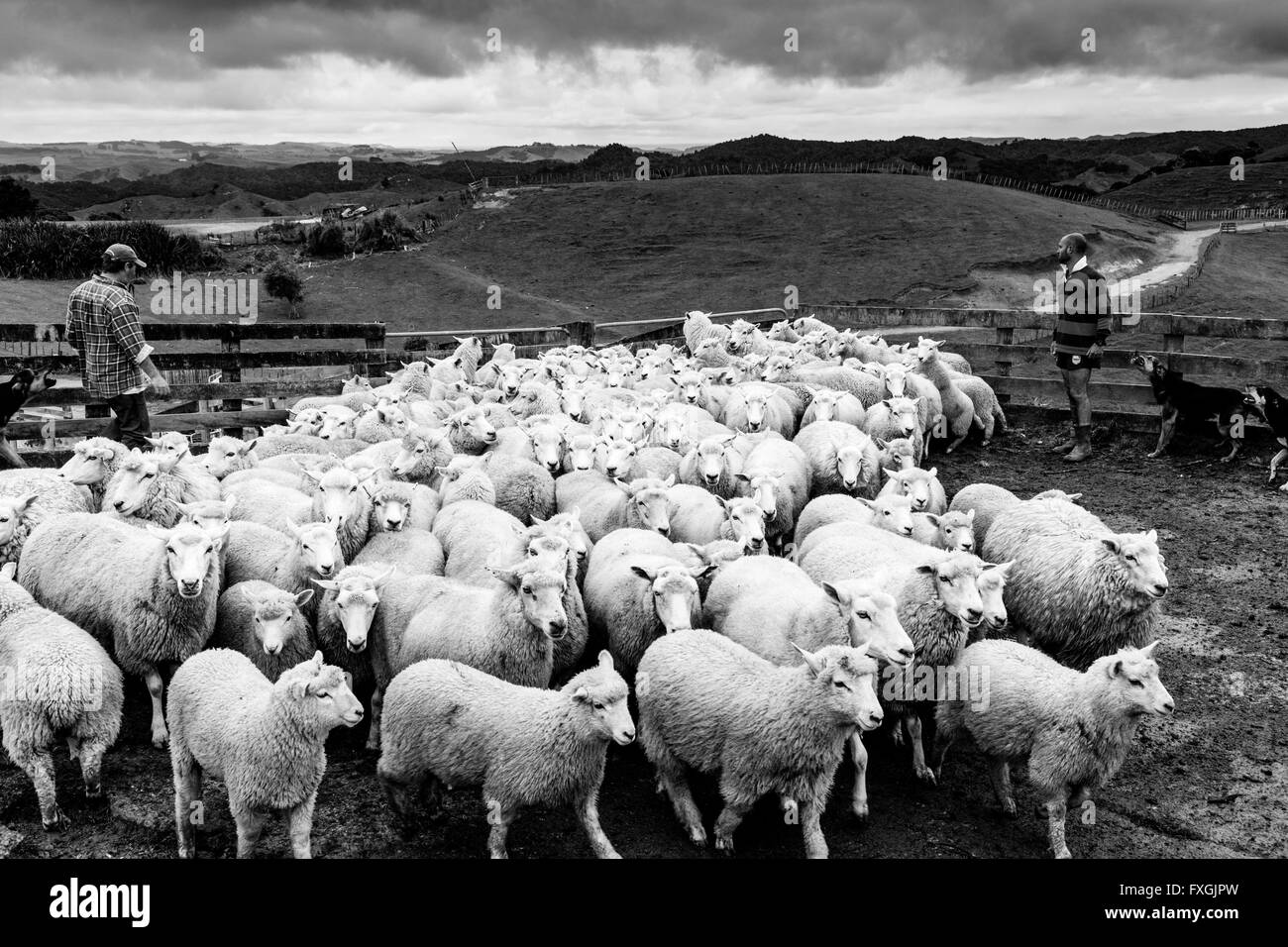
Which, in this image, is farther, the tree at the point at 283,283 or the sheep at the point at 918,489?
the tree at the point at 283,283

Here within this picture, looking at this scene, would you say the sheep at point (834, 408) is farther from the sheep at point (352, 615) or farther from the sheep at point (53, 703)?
the sheep at point (53, 703)

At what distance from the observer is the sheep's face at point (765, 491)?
852 centimetres

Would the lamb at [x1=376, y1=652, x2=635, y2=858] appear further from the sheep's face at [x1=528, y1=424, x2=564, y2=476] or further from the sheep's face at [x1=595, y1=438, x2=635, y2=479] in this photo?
the sheep's face at [x1=528, y1=424, x2=564, y2=476]

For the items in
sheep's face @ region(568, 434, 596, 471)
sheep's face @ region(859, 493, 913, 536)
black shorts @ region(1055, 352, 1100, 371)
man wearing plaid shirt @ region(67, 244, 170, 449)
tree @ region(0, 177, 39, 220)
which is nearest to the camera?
sheep's face @ region(859, 493, 913, 536)

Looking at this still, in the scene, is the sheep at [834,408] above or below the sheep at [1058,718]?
above

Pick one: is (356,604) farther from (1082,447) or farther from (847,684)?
(1082,447)

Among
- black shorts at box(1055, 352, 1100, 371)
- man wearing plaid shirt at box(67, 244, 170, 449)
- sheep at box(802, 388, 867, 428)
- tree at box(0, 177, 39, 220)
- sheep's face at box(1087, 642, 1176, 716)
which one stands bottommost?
sheep's face at box(1087, 642, 1176, 716)

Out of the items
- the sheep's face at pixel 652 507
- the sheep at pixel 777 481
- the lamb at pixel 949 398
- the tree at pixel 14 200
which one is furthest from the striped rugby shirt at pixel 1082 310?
the tree at pixel 14 200

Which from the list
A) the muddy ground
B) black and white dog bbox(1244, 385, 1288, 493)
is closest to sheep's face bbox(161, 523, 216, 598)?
the muddy ground

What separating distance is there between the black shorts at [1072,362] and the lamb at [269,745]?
1071cm

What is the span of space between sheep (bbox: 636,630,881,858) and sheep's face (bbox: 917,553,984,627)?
106 cm

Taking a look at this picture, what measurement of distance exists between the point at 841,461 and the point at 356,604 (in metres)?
5.39

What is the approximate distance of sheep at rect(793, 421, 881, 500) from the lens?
9.95m
